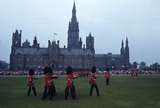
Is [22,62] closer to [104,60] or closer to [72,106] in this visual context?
[104,60]

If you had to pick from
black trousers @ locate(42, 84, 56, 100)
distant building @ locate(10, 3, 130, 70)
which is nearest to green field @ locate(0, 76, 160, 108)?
black trousers @ locate(42, 84, 56, 100)

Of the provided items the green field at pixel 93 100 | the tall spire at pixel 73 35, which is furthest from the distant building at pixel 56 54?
the green field at pixel 93 100

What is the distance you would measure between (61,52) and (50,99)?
131292mm

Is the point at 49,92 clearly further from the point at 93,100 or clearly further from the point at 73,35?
the point at 73,35

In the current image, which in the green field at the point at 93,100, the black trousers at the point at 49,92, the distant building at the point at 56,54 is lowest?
the green field at the point at 93,100

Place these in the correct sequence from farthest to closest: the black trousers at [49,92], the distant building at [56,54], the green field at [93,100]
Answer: the distant building at [56,54] < the black trousers at [49,92] < the green field at [93,100]

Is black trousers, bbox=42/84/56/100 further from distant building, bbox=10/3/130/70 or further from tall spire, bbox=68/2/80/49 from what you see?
tall spire, bbox=68/2/80/49

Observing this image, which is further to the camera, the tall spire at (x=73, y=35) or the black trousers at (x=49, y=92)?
the tall spire at (x=73, y=35)

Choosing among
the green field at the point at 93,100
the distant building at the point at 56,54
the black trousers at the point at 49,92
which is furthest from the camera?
the distant building at the point at 56,54

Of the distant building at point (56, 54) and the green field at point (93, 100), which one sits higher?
the distant building at point (56, 54)

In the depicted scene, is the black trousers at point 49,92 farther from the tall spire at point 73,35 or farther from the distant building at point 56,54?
the tall spire at point 73,35

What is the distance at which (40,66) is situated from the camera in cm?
14638

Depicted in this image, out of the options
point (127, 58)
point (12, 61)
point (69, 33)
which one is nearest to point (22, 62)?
point (12, 61)

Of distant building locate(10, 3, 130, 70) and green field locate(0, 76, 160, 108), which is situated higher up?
distant building locate(10, 3, 130, 70)
